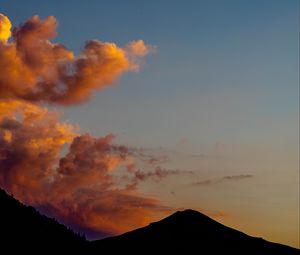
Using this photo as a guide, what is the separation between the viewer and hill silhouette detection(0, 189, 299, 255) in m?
19.0

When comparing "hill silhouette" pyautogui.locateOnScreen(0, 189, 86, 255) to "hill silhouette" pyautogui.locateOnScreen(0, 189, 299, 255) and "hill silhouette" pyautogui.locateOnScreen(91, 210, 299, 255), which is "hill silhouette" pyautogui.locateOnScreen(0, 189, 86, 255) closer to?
"hill silhouette" pyautogui.locateOnScreen(0, 189, 299, 255)

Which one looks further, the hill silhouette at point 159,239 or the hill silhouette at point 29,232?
the hill silhouette at point 159,239

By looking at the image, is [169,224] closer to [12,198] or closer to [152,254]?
[152,254]

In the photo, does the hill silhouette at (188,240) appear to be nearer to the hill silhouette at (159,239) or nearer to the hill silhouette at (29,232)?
the hill silhouette at (159,239)

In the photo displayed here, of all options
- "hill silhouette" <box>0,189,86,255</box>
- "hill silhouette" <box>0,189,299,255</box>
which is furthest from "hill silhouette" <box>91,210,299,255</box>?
"hill silhouette" <box>0,189,86,255</box>

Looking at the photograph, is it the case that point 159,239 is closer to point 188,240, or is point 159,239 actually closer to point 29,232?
point 188,240

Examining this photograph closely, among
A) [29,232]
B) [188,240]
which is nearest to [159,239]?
[188,240]

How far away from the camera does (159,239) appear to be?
69.7 feet

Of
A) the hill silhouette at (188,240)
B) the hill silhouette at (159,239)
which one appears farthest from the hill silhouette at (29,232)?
the hill silhouette at (188,240)

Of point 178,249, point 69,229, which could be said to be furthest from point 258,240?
point 69,229

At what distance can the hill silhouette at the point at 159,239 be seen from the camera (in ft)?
Result: 62.2

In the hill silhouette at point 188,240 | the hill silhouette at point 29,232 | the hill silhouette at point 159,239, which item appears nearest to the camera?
the hill silhouette at point 29,232

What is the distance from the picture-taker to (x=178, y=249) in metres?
21.1

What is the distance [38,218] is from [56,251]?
149 centimetres
